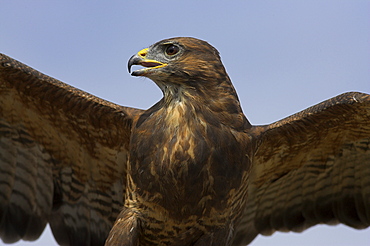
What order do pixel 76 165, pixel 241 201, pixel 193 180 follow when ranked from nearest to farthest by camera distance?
pixel 193 180
pixel 241 201
pixel 76 165

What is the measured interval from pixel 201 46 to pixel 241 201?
1.89 metres

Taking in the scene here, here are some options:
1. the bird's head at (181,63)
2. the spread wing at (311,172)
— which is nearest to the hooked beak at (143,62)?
the bird's head at (181,63)

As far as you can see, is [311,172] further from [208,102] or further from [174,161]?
[174,161]

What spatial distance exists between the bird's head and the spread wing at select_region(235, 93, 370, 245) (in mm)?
980

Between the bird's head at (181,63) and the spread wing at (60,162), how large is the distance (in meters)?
0.79

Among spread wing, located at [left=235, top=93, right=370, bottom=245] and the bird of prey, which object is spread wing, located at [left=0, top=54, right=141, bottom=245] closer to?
the bird of prey

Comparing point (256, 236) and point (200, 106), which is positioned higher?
point (200, 106)

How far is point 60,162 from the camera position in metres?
10.6

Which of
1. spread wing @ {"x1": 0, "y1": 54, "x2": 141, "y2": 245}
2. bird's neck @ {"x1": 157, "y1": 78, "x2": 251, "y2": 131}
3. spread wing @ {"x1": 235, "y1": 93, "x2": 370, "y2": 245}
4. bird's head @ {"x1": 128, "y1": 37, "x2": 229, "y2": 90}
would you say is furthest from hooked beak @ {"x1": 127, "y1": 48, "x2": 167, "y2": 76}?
spread wing @ {"x1": 235, "y1": 93, "x2": 370, "y2": 245}

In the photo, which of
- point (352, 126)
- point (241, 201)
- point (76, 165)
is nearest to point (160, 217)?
point (241, 201)

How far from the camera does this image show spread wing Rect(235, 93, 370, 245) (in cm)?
985

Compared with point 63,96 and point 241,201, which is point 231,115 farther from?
point 63,96

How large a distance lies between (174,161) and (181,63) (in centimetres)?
113

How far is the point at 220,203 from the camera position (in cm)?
911
